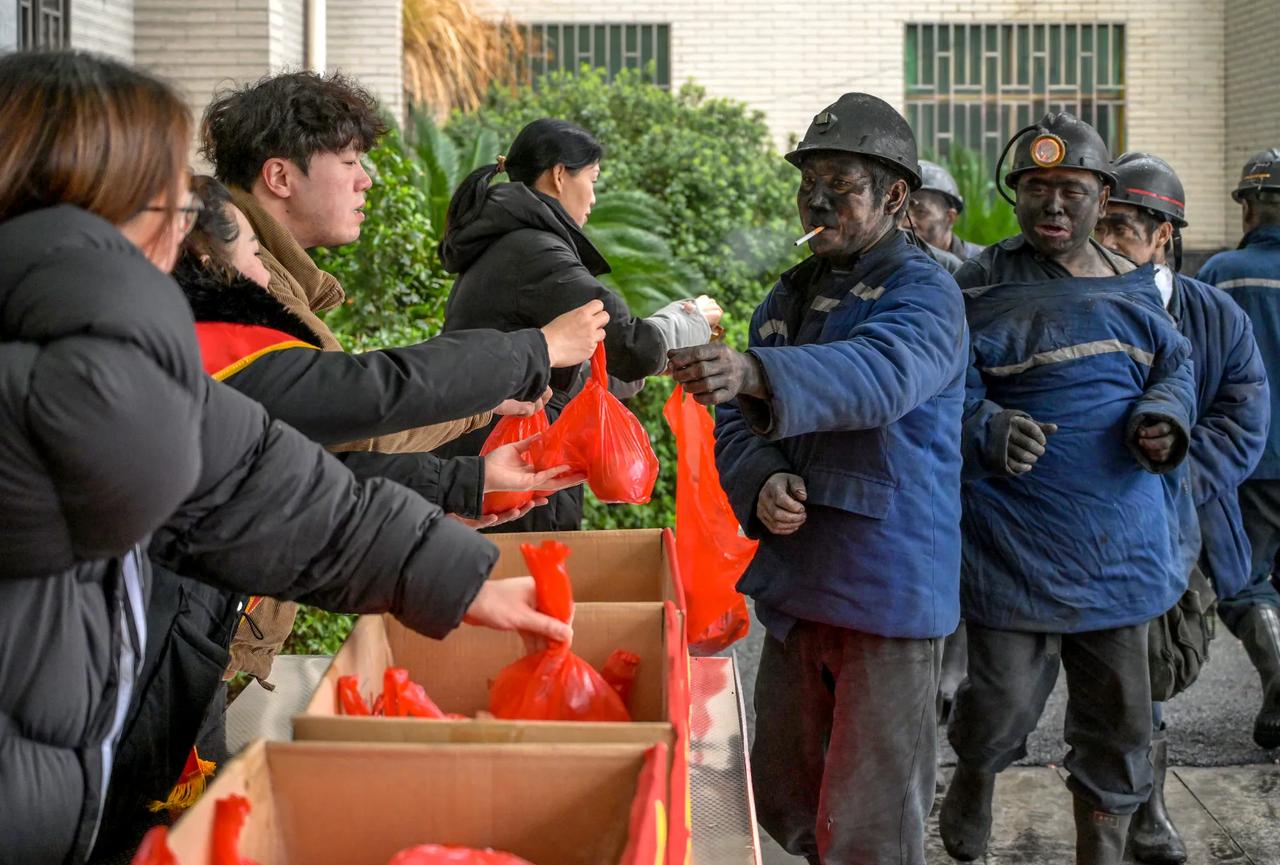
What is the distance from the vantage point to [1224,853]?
14.2 feet

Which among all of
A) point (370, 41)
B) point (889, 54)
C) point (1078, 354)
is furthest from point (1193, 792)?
point (889, 54)

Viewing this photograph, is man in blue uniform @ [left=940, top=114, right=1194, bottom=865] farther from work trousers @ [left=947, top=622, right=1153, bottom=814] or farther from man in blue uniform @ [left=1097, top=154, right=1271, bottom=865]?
man in blue uniform @ [left=1097, top=154, right=1271, bottom=865]

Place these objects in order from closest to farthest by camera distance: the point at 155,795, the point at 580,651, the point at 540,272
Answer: the point at 155,795
the point at 580,651
the point at 540,272

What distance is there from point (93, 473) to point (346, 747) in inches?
20.2

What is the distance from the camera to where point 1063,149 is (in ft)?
12.1

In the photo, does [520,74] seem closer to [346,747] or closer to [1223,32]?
[1223,32]

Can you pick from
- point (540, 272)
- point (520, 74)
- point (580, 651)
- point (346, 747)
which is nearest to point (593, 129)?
point (520, 74)

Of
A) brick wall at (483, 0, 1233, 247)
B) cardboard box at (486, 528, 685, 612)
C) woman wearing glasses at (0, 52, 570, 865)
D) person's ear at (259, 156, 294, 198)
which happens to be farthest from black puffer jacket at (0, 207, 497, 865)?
brick wall at (483, 0, 1233, 247)

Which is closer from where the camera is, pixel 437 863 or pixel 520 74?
pixel 437 863

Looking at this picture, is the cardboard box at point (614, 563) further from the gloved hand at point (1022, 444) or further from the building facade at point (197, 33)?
the building facade at point (197, 33)

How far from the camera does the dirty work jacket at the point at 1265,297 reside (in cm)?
531

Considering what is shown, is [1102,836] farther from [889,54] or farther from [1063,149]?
[889,54]

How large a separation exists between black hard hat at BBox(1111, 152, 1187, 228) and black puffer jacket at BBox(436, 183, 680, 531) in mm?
1704

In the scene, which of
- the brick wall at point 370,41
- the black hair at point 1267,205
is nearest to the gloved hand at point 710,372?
the black hair at point 1267,205
